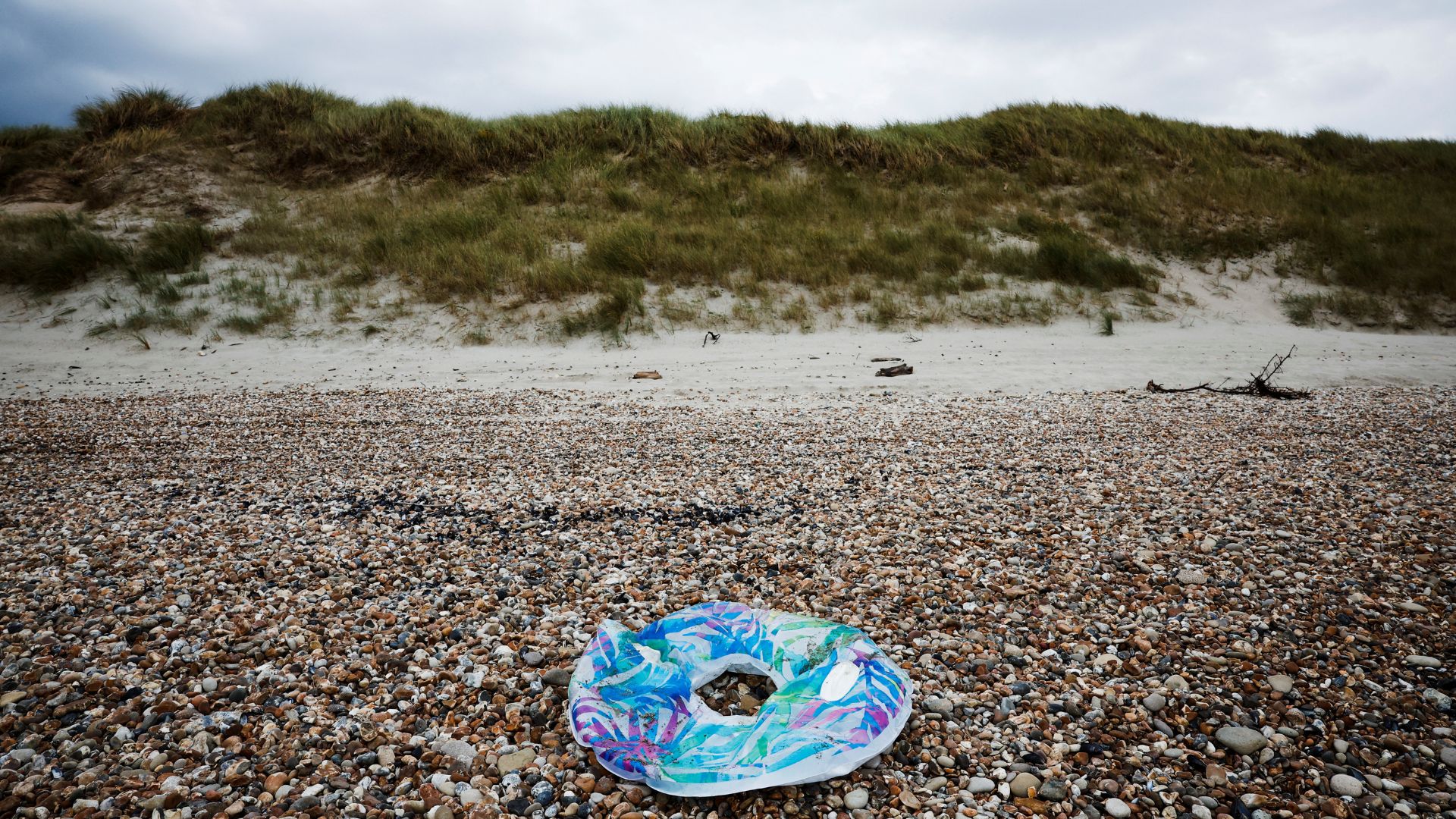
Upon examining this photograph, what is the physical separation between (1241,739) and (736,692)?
176 centimetres

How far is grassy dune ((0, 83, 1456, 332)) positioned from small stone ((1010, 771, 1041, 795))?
32.8 ft

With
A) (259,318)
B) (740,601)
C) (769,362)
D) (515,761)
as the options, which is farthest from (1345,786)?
(259,318)

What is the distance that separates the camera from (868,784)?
2244mm

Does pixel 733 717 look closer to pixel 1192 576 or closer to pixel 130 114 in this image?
pixel 1192 576

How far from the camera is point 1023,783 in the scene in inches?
87.0

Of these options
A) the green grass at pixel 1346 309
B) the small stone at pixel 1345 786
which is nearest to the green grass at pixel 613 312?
the small stone at pixel 1345 786

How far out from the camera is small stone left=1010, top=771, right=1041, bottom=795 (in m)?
2.19

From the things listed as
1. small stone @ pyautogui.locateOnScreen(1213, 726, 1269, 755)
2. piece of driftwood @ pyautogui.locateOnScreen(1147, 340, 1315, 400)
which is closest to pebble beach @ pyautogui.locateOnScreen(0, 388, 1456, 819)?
small stone @ pyautogui.locateOnScreen(1213, 726, 1269, 755)

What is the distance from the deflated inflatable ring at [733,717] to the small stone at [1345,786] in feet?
4.21

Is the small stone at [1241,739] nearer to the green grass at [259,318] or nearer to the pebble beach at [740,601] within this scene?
the pebble beach at [740,601]

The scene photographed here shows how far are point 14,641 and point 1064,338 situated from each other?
12.2 m

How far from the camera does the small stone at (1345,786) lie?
212cm

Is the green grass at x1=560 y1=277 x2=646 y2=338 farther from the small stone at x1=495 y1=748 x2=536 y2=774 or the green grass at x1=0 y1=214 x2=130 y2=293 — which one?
the green grass at x1=0 y1=214 x2=130 y2=293

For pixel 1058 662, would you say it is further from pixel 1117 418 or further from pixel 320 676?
pixel 1117 418
